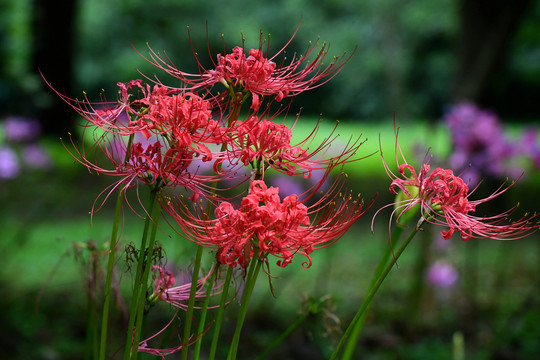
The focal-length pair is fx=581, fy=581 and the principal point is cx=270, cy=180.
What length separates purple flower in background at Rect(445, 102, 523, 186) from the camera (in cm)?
271

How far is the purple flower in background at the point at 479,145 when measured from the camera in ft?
8.87

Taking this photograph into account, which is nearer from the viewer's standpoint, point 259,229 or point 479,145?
point 259,229

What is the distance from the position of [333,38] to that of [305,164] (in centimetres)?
1529

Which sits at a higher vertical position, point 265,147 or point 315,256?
point 265,147

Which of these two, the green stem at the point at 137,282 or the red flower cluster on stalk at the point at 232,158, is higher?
the red flower cluster on stalk at the point at 232,158

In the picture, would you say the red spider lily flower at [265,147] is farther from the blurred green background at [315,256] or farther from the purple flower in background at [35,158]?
the purple flower in background at [35,158]

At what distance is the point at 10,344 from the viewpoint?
2254mm

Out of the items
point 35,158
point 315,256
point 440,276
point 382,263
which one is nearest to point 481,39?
point 315,256

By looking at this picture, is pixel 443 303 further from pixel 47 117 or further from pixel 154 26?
pixel 154 26

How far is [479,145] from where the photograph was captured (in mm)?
2811

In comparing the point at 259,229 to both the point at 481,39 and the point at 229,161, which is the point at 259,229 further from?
the point at 481,39

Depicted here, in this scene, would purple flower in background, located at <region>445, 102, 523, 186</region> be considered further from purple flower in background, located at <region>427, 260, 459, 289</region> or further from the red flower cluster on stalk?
the red flower cluster on stalk

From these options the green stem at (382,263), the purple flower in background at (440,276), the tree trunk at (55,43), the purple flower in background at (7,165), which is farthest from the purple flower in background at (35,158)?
the green stem at (382,263)

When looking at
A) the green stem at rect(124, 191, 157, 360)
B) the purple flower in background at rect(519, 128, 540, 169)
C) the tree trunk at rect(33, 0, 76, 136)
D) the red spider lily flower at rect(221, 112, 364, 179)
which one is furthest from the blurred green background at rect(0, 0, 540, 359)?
the purple flower in background at rect(519, 128, 540, 169)
